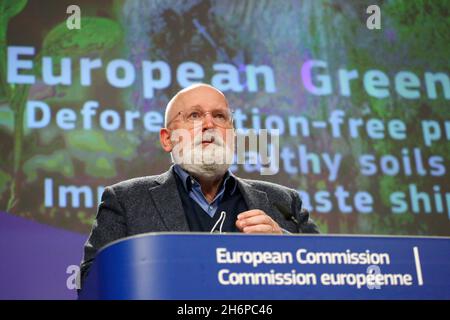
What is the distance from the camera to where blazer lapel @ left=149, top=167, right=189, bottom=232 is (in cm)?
245

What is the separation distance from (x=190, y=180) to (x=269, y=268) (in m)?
1.09

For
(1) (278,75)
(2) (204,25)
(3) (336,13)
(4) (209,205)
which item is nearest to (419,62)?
(3) (336,13)

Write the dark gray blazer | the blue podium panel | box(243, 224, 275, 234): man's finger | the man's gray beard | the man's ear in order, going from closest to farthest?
the blue podium panel < box(243, 224, 275, 234): man's finger < the dark gray blazer < the man's gray beard < the man's ear

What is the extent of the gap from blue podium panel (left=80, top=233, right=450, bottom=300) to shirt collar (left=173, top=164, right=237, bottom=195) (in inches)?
37.3

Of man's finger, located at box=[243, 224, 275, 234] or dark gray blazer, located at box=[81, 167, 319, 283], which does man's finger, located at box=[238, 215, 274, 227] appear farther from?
dark gray blazer, located at box=[81, 167, 319, 283]

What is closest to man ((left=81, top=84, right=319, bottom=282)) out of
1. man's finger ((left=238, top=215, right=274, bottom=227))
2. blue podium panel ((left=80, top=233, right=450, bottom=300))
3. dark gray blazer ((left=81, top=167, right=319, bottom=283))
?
dark gray blazer ((left=81, top=167, right=319, bottom=283))

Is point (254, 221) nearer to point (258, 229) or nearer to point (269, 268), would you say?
point (258, 229)

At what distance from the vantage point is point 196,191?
276 centimetres

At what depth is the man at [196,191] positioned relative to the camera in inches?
98.4

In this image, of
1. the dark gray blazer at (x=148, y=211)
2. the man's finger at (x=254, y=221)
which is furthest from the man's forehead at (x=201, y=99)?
the man's finger at (x=254, y=221)

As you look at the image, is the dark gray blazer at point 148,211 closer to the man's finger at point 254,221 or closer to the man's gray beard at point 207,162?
the man's gray beard at point 207,162

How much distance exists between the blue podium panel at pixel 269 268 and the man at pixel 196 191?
0.68 meters
